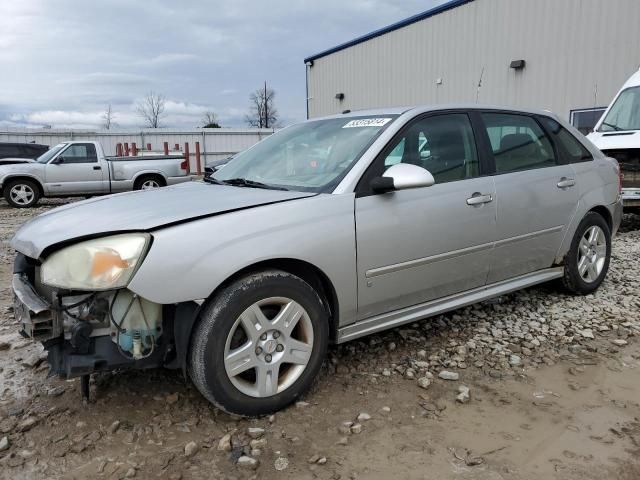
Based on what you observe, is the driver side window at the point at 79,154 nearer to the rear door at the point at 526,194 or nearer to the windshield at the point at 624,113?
the windshield at the point at 624,113

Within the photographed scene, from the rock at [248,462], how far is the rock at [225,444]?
11 cm

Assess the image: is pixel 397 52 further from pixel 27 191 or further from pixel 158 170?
pixel 27 191

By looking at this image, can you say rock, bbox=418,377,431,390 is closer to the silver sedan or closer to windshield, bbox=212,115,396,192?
the silver sedan

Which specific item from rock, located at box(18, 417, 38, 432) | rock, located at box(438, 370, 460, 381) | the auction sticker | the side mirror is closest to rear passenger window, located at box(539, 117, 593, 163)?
the auction sticker

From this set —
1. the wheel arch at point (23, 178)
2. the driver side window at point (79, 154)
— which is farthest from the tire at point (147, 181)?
the wheel arch at point (23, 178)

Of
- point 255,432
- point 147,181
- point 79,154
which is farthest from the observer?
point 147,181

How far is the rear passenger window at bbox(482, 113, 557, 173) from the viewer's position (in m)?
3.70

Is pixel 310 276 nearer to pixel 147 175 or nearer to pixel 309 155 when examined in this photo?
pixel 309 155

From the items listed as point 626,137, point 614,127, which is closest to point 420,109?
point 626,137

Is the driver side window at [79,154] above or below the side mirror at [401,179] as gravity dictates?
above

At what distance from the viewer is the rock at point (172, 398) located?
9.11ft

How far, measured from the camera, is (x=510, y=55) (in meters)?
15.2

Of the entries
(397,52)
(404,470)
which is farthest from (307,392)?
(397,52)

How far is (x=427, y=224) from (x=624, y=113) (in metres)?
6.91
